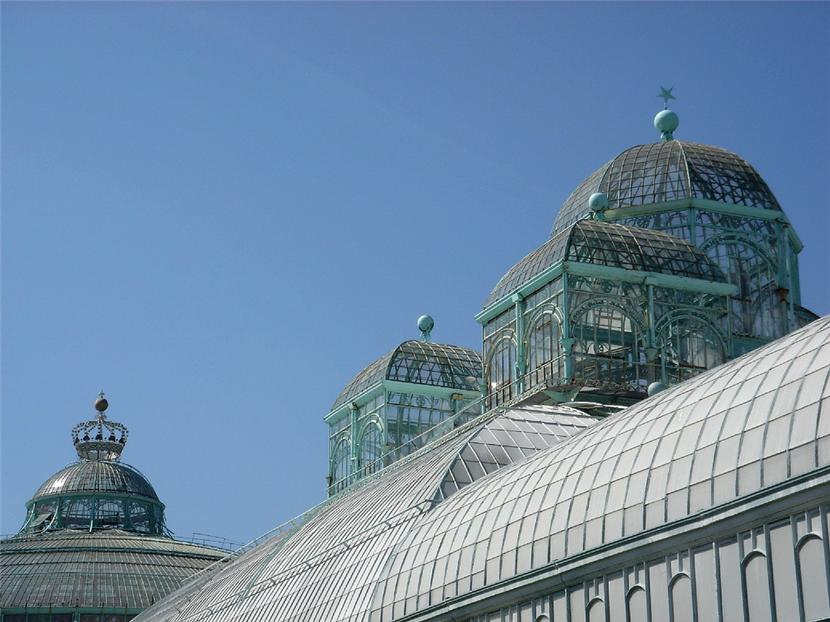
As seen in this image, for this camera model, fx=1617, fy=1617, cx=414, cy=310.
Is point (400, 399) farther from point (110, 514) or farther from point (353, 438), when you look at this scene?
point (110, 514)

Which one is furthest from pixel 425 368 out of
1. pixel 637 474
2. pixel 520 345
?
pixel 637 474

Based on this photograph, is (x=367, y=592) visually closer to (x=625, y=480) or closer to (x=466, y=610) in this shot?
(x=466, y=610)

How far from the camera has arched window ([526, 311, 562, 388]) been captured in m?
73.4

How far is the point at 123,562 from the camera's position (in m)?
114

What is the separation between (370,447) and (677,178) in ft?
75.0

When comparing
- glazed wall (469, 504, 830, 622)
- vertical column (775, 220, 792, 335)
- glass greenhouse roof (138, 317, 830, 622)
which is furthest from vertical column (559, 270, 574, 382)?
glazed wall (469, 504, 830, 622)

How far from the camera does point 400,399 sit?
299 ft

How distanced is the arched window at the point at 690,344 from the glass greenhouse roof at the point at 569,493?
35.0ft

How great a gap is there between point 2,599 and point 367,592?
59.5m

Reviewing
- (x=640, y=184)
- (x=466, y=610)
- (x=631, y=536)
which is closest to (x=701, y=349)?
(x=640, y=184)

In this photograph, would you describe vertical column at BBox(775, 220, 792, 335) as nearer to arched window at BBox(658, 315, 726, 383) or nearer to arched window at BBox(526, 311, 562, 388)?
arched window at BBox(658, 315, 726, 383)

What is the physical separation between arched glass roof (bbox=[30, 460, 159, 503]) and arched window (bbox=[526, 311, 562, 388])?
192ft

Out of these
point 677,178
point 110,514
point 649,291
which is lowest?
point 649,291

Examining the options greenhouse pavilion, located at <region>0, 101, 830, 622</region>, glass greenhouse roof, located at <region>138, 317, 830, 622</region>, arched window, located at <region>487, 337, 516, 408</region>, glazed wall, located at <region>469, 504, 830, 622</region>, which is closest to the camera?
glazed wall, located at <region>469, 504, 830, 622</region>
